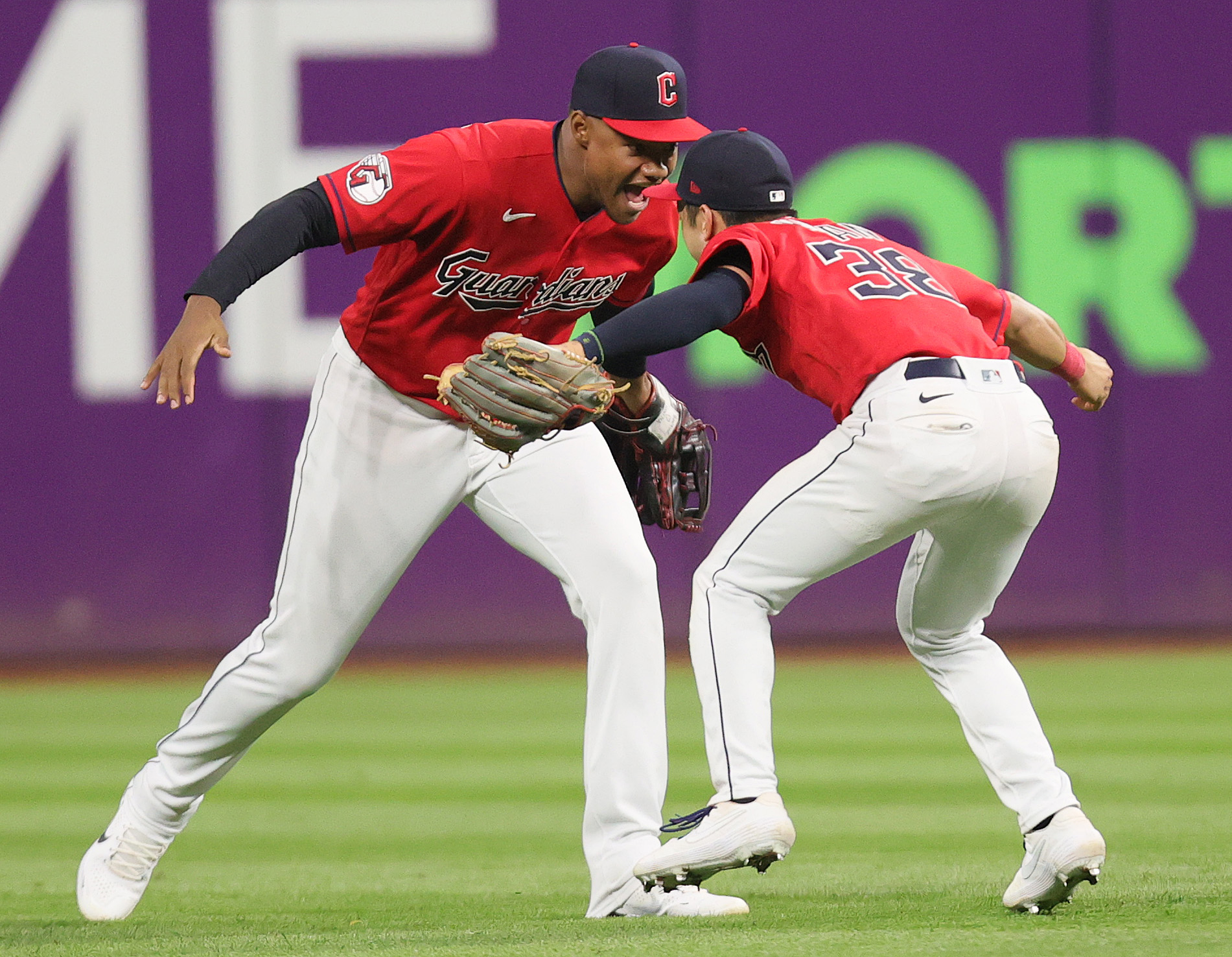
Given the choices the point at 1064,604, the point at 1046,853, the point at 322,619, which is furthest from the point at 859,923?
the point at 1064,604

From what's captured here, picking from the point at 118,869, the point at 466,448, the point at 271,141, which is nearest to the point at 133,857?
the point at 118,869

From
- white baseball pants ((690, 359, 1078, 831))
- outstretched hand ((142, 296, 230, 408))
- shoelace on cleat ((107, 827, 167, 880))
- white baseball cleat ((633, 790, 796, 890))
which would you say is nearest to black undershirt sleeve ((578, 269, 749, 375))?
white baseball pants ((690, 359, 1078, 831))

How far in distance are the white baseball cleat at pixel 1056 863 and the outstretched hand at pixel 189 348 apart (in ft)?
5.85

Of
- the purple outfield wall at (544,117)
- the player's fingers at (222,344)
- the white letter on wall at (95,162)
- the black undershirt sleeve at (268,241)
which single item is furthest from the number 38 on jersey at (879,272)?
the white letter on wall at (95,162)

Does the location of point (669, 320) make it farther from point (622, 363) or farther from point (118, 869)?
point (118, 869)

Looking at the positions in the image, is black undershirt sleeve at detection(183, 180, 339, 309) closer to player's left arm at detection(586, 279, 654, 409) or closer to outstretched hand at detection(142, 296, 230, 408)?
outstretched hand at detection(142, 296, 230, 408)

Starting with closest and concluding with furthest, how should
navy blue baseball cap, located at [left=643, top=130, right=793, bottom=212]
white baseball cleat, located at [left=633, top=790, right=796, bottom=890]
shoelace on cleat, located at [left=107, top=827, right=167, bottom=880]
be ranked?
white baseball cleat, located at [left=633, top=790, right=796, bottom=890] → navy blue baseball cap, located at [left=643, top=130, right=793, bottom=212] → shoelace on cleat, located at [left=107, top=827, right=167, bottom=880]

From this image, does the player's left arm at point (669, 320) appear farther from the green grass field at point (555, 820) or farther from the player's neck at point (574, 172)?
the green grass field at point (555, 820)

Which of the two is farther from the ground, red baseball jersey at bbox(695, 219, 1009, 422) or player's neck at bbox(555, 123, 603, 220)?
player's neck at bbox(555, 123, 603, 220)

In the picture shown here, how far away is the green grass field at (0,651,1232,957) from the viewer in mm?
3006

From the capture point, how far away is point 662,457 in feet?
13.1

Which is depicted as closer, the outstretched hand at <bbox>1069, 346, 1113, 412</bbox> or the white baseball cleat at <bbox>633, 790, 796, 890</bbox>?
the white baseball cleat at <bbox>633, 790, 796, 890</bbox>

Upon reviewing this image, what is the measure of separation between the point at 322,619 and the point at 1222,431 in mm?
6310

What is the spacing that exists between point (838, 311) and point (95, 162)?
618 cm
